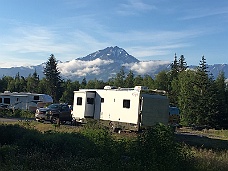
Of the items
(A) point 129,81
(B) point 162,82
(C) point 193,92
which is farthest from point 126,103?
(A) point 129,81

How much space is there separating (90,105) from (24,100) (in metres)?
18.2

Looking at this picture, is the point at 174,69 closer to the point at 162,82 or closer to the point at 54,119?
the point at 162,82

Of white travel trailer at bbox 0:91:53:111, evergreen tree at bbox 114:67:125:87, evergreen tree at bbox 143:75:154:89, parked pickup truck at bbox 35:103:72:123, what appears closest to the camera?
parked pickup truck at bbox 35:103:72:123

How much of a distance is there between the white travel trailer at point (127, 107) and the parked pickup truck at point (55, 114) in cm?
262

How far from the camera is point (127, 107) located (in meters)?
24.1

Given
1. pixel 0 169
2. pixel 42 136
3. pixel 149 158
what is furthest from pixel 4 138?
pixel 149 158

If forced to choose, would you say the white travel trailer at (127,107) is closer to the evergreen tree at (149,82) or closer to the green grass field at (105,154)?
the green grass field at (105,154)

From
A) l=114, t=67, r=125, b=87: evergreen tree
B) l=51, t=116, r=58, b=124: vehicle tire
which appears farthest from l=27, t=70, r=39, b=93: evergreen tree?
l=51, t=116, r=58, b=124: vehicle tire

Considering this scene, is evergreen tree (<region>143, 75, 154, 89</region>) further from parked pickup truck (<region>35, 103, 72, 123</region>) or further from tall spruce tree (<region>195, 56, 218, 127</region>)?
parked pickup truck (<region>35, 103, 72, 123</region>)

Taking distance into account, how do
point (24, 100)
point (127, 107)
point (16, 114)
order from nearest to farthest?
1. point (127, 107)
2. point (16, 114)
3. point (24, 100)

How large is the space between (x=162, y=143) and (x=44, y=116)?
1947 cm

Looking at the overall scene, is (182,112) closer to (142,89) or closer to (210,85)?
(210,85)

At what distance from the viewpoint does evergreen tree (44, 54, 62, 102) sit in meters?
87.9

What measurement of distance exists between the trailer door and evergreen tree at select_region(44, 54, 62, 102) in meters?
60.2
